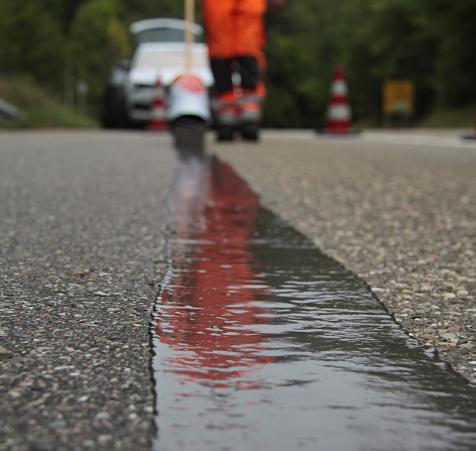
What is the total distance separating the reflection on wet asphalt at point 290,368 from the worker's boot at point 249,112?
7.92 meters

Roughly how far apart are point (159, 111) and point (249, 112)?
7049 mm

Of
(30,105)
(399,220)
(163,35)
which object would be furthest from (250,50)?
(163,35)

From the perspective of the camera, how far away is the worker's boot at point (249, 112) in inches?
468

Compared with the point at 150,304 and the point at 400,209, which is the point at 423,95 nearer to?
the point at 400,209

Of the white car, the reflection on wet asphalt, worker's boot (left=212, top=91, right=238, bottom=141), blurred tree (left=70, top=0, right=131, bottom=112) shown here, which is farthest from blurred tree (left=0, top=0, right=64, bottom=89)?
the reflection on wet asphalt

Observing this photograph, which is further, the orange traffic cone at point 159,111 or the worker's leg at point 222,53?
the orange traffic cone at point 159,111

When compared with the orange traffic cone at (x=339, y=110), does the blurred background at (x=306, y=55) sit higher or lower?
higher

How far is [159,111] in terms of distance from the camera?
19062mm

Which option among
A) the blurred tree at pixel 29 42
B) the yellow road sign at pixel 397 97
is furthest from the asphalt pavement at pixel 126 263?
the blurred tree at pixel 29 42

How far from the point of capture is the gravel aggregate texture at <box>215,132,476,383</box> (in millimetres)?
3178

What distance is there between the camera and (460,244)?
15.3 ft

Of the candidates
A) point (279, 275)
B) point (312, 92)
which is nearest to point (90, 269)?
point (279, 275)

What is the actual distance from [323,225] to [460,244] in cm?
81

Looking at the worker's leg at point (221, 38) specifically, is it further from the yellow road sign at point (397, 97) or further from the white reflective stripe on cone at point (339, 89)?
the yellow road sign at point (397, 97)
